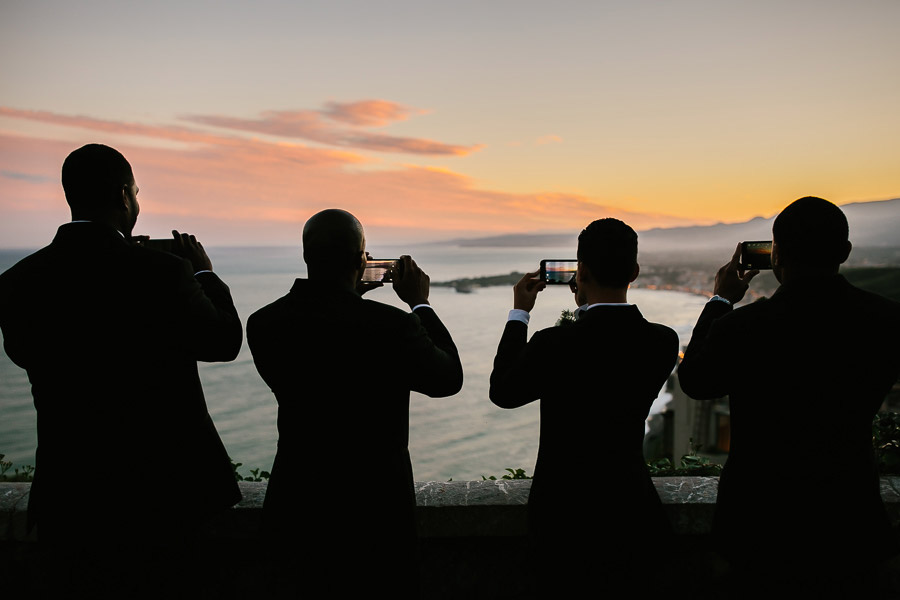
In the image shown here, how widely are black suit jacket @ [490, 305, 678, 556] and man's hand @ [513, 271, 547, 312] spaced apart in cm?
39

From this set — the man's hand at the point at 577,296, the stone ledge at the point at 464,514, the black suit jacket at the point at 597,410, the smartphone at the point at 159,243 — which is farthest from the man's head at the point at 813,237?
the smartphone at the point at 159,243

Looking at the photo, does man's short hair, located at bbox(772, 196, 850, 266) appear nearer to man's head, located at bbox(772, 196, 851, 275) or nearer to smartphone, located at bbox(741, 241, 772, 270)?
man's head, located at bbox(772, 196, 851, 275)

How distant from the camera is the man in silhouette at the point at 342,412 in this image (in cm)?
264

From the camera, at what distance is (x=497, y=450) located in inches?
3319

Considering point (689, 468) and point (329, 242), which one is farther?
point (689, 468)

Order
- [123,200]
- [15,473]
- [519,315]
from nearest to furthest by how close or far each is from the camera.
→ [123,200] → [519,315] → [15,473]

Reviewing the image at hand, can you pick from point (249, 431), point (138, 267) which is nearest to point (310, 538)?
point (138, 267)

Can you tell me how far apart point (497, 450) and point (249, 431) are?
33.6m

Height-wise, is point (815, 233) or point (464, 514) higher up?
point (815, 233)

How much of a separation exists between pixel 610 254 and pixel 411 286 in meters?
0.94

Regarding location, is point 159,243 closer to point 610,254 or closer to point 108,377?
point 108,377

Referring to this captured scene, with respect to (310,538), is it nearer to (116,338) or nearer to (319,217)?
(116,338)

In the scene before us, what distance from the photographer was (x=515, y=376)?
8.63 ft

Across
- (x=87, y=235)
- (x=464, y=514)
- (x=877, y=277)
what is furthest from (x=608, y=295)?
(x=877, y=277)
